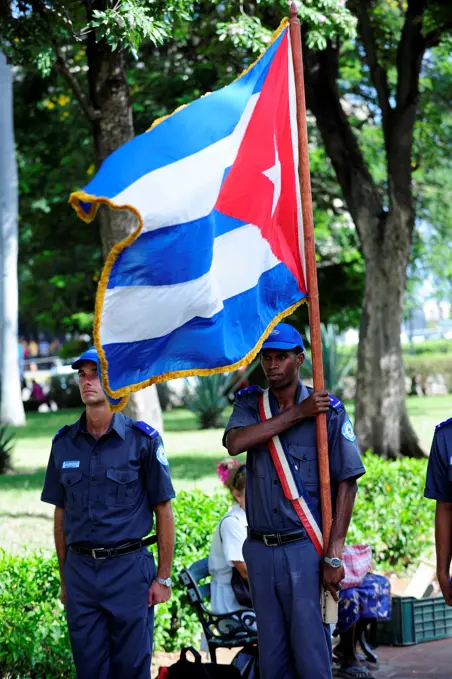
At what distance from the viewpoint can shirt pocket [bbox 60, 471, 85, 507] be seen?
5086 millimetres

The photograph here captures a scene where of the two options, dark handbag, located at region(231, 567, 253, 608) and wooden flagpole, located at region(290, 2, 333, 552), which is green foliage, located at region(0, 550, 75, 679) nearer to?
dark handbag, located at region(231, 567, 253, 608)

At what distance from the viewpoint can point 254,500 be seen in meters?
4.98

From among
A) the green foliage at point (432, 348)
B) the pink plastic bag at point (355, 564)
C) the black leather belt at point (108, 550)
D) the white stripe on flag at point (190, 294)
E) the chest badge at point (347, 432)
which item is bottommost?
the pink plastic bag at point (355, 564)

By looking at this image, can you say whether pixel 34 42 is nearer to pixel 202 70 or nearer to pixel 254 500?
pixel 254 500

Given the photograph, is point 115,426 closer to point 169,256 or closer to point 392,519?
point 169,256

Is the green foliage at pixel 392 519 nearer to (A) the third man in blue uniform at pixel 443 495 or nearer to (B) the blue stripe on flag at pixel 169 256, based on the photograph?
(A) the third man in blue uniform at pixel 443 495

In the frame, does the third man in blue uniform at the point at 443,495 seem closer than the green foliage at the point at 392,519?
Yes

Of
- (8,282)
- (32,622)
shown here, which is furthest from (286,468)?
(8,282)

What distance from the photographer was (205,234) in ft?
15.4

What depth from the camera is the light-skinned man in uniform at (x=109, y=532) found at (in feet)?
16.3

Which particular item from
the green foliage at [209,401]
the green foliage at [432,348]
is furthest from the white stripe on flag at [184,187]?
the green foliage at [432,348]

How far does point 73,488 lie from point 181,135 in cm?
173

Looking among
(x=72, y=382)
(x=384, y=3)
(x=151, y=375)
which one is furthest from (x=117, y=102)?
(x=72, y=382)

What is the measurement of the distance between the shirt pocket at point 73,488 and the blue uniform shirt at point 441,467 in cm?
161
